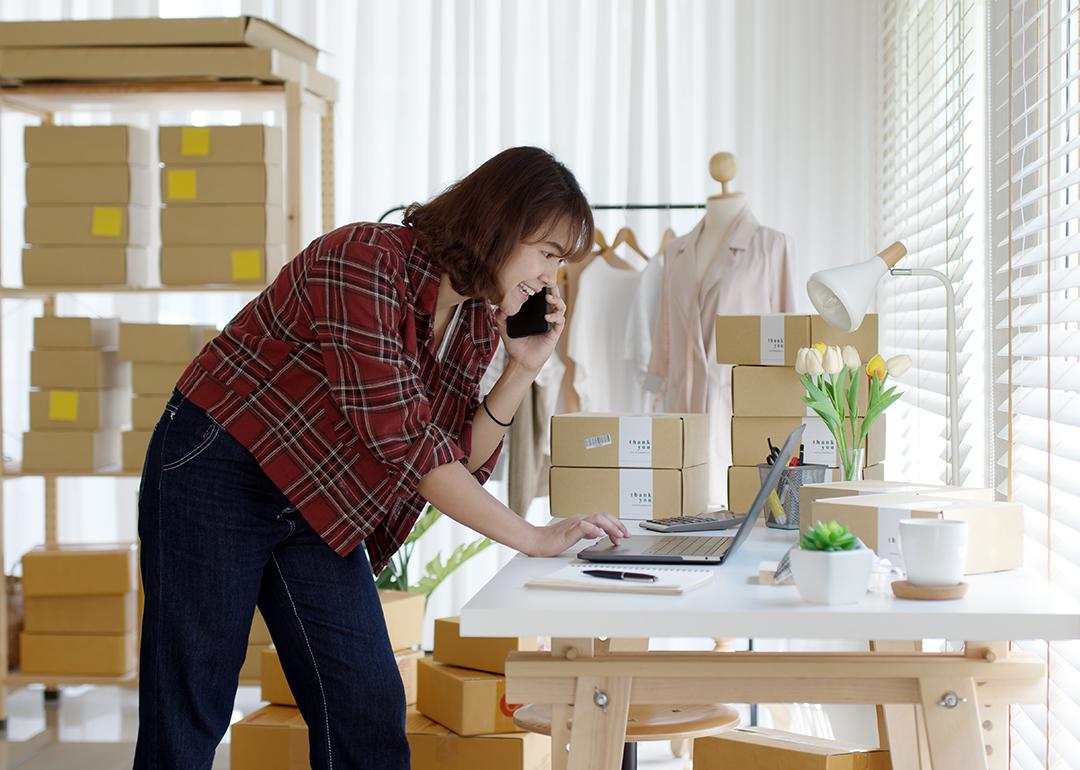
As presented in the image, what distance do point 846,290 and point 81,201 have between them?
2277 millimetres

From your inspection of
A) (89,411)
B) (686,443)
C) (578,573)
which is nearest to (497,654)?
(686,443)

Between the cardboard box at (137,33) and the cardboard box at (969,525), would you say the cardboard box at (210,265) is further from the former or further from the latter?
the cardboard box at (969,525)

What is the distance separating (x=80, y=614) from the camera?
3367 millimetres

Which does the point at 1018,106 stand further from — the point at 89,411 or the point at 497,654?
the point at 89,411

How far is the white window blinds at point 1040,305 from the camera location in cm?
174

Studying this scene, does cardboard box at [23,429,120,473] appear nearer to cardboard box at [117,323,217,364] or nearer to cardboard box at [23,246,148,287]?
cardboard box at [117,323,217,364]

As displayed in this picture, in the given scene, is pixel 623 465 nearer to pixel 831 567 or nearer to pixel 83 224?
pixel 831 567

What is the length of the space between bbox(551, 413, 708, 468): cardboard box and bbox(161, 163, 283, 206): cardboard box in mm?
1434

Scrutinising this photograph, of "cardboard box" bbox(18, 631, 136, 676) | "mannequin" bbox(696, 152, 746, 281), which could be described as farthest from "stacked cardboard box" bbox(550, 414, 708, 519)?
"cardboard box" bbox(18, 631, 136, 676)

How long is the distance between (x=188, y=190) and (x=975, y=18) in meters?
2.05

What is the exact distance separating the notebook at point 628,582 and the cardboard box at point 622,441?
0.71 m

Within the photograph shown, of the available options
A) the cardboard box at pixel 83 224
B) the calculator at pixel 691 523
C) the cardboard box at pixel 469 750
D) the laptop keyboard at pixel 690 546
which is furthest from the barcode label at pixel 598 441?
the cardboard box at pixel 83 224

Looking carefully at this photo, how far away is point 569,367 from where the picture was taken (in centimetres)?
361

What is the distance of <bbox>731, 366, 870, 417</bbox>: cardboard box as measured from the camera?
2248 millimetres
